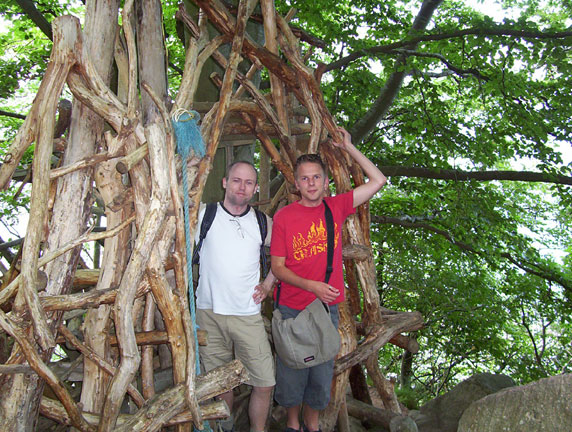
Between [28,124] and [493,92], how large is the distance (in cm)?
532

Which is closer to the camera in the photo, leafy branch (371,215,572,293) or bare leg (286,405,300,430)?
bare leg (286,405,300,430)

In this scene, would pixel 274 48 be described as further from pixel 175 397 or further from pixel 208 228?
pixel 175 397

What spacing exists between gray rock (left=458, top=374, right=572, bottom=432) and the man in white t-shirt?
134 cm

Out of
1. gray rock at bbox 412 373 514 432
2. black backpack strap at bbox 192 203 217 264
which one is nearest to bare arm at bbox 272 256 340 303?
black backpack strap at bbox 192 203 217 264

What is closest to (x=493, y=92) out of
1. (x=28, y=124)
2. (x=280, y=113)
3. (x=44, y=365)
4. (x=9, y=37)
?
(x=280, y=113)

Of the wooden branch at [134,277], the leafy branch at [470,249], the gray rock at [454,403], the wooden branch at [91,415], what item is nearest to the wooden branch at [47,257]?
the wooden branch at [134,277]

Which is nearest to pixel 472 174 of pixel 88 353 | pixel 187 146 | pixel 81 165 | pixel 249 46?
pixel 249 46

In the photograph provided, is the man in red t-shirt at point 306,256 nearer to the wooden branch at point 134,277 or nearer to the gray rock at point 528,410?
the wooden branch at point 134,277

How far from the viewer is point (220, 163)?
4379 millimetres

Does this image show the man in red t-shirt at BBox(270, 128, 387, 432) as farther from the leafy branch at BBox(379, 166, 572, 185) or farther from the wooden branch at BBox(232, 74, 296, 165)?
the leafy branch at BBox(379, 166, 572, 185)

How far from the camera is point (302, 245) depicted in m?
2.96

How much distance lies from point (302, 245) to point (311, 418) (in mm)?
1183

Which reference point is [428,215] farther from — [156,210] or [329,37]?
[156,210]

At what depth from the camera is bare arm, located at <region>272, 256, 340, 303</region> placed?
2.78 m
